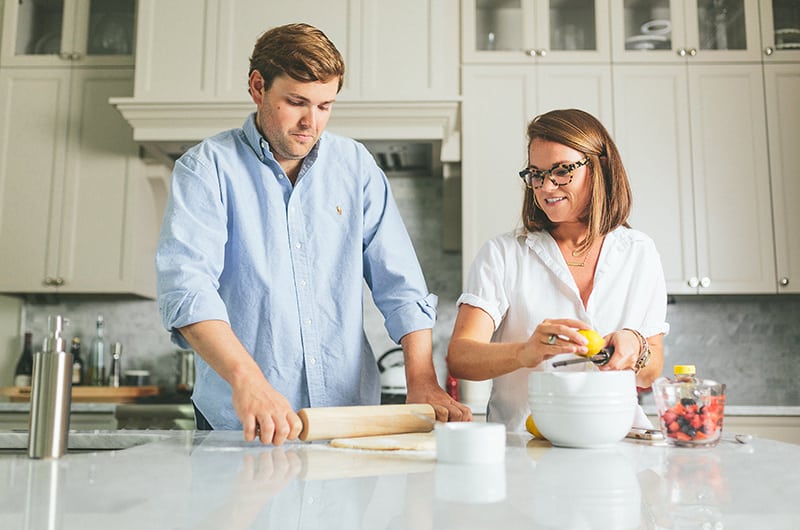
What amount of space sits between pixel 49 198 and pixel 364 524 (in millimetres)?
2978

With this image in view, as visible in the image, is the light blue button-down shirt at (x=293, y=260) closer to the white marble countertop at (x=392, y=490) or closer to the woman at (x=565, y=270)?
the woman at (x=565, y=270)

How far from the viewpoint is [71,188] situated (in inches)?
122

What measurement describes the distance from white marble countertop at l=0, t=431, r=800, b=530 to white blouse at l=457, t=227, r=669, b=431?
414 mm

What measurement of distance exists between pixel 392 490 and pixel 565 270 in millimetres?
820

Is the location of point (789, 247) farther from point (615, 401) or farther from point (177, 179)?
point (177, 179)

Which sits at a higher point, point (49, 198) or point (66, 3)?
point (66, 3)

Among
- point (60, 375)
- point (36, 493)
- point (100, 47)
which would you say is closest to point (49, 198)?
point (100, 47)

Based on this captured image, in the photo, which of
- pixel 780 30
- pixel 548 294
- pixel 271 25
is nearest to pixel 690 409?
pixel 548 294

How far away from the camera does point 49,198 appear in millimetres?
3113

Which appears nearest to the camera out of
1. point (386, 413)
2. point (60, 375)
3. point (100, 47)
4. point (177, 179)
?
point (60, 375)

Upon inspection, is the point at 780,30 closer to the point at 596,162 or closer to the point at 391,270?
the point at 596,162

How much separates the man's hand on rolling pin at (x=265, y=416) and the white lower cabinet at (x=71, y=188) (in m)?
2.22

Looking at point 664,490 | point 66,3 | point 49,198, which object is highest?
point 66,3

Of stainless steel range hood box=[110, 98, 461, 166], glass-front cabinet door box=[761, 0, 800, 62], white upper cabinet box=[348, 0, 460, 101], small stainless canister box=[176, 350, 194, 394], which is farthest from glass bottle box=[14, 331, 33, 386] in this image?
glass-front cabinet door box=[761, 0, 800, 62]
